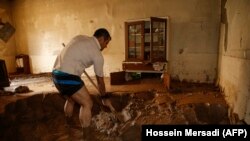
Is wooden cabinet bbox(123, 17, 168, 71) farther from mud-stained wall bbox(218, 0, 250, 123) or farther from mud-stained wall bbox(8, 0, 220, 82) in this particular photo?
mud-stained wall bbox(218, 0, 250, 123)

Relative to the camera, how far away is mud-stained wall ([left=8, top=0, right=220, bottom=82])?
5.44 metres

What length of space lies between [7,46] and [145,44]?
7141mm

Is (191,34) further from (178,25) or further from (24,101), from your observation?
(24,101)

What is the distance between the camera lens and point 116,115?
13.0 ft

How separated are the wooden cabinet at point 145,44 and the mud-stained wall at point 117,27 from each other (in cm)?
26

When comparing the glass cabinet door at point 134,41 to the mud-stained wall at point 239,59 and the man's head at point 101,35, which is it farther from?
the man's head at point 101,35

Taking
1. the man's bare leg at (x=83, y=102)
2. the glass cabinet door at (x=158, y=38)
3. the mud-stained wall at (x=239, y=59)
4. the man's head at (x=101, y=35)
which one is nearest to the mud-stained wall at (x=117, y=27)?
the glass cabinet door at (x=158, y=38)

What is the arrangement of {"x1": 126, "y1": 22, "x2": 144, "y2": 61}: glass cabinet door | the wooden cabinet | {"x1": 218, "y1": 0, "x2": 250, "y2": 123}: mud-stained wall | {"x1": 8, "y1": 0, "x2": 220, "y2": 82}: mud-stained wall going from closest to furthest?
{"x1": 218, "y1": 0, "x2": 250, "y2": 123}: mud-stained wall < {"x1": 8, "y1": 0, "x2": 220, "y2": 82}: mud-stained wall < the wooden cabinet < {"x1": 126, "y1": 22, "x2": 144, "y2": 61}: glass cabinet door

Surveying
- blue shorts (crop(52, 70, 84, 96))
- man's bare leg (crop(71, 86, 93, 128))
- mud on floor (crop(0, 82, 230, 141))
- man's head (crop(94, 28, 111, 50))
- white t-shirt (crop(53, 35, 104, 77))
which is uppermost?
man's head (crop(94, 28, 111, 50))

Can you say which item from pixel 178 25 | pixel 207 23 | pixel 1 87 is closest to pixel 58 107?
pixel 1 87

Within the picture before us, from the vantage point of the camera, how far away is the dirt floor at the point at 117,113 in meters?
3.87

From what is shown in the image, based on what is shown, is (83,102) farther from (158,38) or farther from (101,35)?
(158,38)

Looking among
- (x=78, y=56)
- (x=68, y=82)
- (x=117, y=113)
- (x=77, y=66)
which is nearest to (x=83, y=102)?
(x=68, y=82)

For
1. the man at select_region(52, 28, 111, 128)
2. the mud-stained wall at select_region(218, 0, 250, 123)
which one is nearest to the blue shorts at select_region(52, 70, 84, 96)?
the man at select_region(52, 28, 111, 128)
